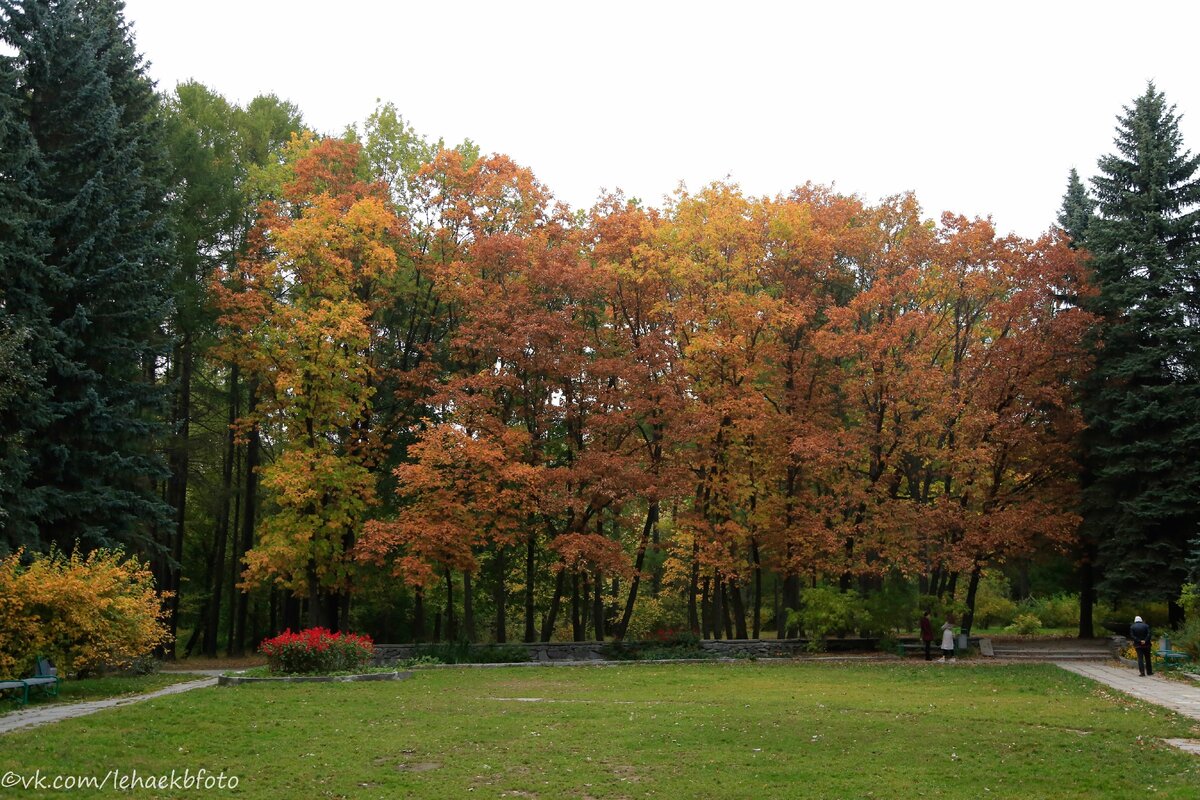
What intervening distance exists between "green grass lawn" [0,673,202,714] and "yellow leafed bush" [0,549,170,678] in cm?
40

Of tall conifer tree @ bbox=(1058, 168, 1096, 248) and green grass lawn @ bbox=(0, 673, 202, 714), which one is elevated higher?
tall conifer tree @ bbox=(1058, 168, 1096, 248)

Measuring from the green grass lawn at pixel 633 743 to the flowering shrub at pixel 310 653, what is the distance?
1646mm

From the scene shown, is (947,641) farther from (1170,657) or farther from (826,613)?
(1170,657)

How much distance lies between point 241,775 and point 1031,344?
75.5 feet

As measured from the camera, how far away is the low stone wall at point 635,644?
24219mm

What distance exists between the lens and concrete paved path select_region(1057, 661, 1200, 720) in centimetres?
1448

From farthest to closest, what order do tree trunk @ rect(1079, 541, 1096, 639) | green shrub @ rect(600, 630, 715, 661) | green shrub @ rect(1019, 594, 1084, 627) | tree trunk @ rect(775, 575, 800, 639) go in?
green shrub @ rect(1019, 594, 1084, 627)
tree trunk @ rect(1079, 541, 1096, 639)
tree trunk @ rect(775, 575, 800, 639)
green shrub @ rect(600, 630, 715, 661)

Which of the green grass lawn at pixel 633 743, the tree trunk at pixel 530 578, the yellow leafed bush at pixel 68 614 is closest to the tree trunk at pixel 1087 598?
the green grass lawn at pixel 633 743

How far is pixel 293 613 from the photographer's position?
29.6m

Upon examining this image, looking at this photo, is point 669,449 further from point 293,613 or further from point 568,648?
point 293,613

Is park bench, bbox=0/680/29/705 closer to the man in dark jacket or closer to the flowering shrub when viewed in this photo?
the flowering shrub

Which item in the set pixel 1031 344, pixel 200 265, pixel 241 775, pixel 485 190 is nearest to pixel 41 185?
pixel 200 265

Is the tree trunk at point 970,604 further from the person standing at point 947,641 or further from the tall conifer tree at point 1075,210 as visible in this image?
the tall conifer tree at point 1075,210

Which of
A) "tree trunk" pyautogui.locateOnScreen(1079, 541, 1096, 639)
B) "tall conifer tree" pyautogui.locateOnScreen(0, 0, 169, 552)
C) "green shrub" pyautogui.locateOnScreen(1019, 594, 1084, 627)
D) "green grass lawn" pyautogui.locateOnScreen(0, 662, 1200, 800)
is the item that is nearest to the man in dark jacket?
"green grass lawn" pyautogui.locateOnScreen(0, 662, 1200, 800)
